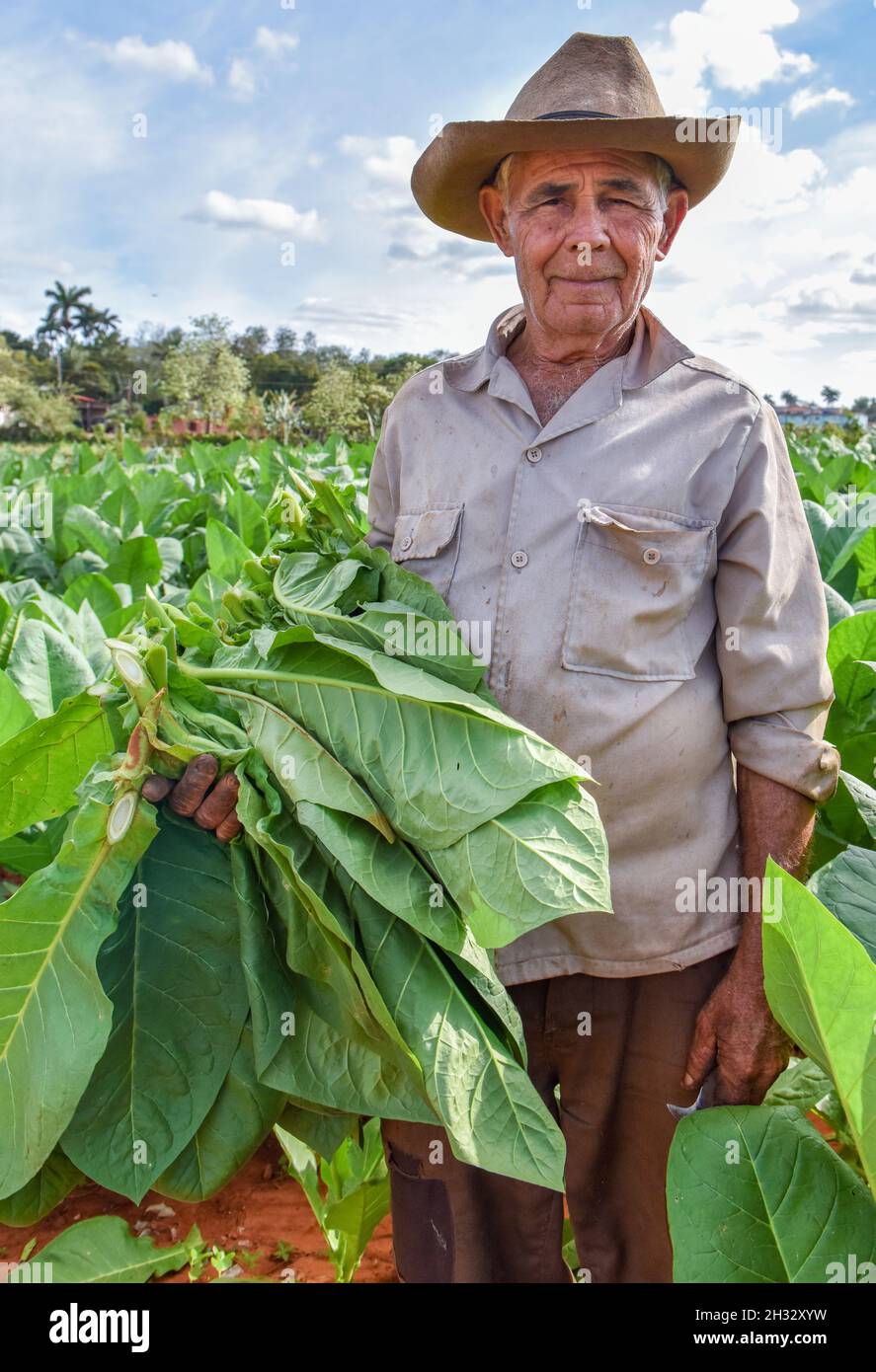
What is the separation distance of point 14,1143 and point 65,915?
0.33 metres

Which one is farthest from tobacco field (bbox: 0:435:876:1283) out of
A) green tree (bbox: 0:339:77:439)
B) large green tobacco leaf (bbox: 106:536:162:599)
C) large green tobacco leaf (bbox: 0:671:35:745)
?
green tree (bbox: 0:339:77:439)

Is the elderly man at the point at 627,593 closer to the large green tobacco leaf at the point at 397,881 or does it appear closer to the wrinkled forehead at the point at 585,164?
the wrinkled forehead at the point at 585,164

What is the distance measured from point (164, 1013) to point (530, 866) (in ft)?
2.33

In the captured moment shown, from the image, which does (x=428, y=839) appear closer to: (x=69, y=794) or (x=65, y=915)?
Result: (x=65, y=915)

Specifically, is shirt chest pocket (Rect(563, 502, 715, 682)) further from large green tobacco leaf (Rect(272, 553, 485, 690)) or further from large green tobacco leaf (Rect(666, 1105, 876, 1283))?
large green tobacco leaf (Rect(666, 1105, 876, 1283))

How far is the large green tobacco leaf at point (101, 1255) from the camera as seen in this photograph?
211 cm

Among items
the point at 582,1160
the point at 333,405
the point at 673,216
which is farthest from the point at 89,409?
the point at 582,1160

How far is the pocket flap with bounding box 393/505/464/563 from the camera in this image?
213 cm

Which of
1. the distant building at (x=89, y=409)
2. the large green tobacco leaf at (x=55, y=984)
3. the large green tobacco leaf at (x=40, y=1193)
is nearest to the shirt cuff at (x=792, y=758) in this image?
the large green tobacco leaf at (x=55, y=984)

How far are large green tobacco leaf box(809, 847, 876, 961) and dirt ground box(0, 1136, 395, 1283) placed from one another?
5.37 feet

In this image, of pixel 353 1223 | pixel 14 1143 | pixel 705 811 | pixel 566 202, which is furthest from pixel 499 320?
pixel 353 1223

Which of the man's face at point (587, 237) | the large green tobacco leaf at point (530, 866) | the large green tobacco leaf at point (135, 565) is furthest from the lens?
the large green tobacco leaf at point (135, 565)

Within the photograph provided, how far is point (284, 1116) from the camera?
77.7 inches

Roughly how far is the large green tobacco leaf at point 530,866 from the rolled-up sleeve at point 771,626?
59 cm
